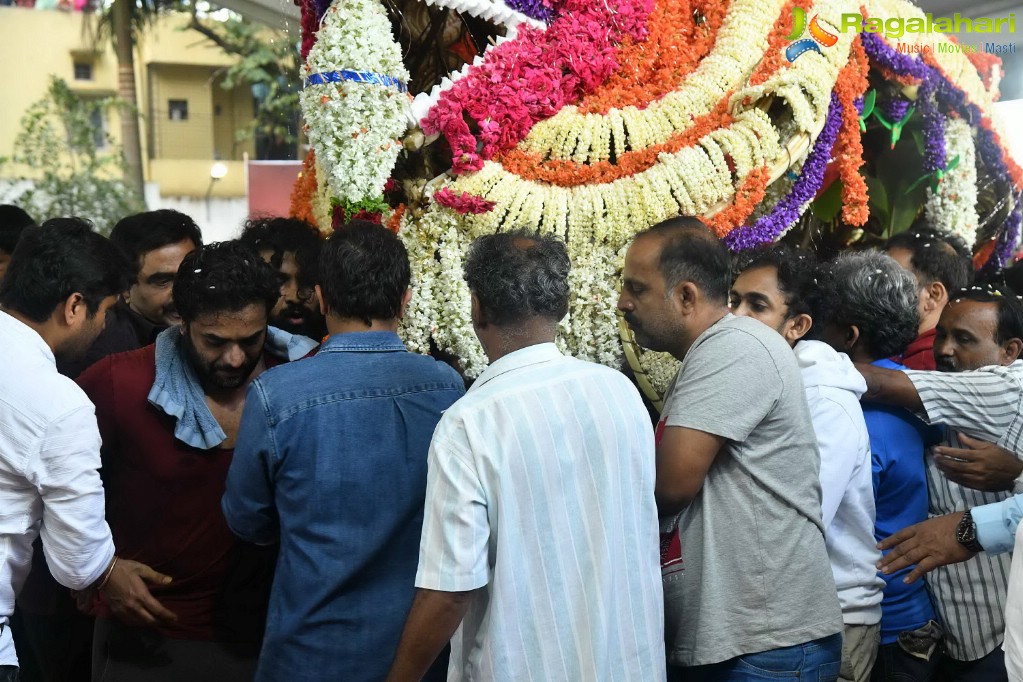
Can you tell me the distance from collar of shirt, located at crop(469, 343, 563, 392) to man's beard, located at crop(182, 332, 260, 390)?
0.76 metres

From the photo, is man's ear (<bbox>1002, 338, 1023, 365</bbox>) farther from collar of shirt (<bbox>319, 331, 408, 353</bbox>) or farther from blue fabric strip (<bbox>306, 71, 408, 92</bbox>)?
blue fabric strip (<bbox>306, 71, 408, 92</bbox>)

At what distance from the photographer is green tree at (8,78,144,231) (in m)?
13.7

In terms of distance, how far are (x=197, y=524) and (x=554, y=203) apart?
1904 mm

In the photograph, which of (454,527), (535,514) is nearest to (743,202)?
(535,514)

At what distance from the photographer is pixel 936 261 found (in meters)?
4.09

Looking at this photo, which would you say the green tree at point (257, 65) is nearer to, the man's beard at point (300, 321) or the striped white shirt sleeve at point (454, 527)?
the man's beard at point (300, 321)

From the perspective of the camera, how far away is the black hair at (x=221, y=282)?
94.2 inches

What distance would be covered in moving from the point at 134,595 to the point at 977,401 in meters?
2.19

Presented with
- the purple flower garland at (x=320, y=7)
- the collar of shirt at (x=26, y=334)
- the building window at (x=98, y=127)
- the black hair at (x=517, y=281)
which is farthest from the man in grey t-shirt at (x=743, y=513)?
the building window at (x=98, y=127)

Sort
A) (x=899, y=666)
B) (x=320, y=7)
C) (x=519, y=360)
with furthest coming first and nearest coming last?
(x=320, y=7) < (x=899, y=666) < (x=519, y=360)

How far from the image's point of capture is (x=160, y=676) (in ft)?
7.89

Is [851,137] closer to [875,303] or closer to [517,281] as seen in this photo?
[875,303]

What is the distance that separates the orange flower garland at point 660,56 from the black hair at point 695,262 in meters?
1.86

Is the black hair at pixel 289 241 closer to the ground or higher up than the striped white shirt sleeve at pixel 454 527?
higher up
